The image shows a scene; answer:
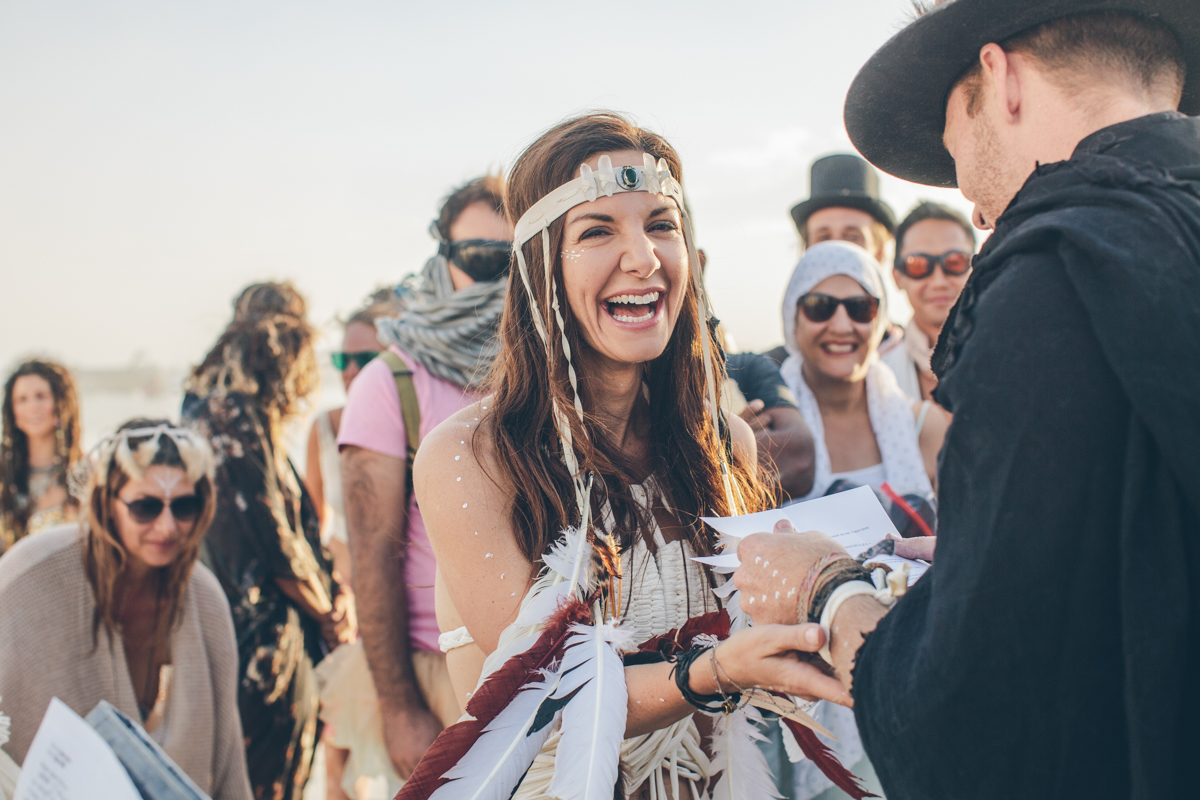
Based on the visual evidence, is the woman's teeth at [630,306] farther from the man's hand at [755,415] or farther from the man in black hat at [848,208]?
the man in black hat at [848,208]

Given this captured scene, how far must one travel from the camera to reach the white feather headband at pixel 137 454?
9.80ft

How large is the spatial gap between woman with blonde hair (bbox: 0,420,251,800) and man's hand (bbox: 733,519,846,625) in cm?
234

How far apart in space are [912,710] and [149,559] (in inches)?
109

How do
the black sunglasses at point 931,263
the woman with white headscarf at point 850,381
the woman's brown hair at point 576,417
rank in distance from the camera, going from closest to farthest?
the woman's brown hair at point 576,417
the woman with white headscarf at point 850,381
the black sunglasses at point 931,263

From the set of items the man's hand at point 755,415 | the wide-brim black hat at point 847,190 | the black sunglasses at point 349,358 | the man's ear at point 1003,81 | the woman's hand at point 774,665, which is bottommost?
the woman's hand at point 774,665

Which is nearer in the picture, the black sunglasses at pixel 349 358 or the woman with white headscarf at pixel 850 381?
the woman with white headscarf at pixel 850 381

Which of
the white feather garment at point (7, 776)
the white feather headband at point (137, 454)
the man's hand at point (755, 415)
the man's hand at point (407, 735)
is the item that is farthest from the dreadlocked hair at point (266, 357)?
the man's hand at point (755, 415)

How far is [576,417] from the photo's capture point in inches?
77.4

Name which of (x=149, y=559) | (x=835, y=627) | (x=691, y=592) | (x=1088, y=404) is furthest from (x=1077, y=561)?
(x=149, y=559)

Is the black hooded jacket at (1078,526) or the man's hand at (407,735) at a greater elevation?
the black hooded jacket at (1078,526)

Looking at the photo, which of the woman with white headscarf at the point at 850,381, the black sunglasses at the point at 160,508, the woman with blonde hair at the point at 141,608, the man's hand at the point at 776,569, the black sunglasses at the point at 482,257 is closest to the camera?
the man's hand at the point at 776,569

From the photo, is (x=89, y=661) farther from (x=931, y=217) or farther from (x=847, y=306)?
(x=931, y=217)

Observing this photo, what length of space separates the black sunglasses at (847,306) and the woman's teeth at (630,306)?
5.41 ft

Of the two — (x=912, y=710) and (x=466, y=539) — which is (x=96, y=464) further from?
(x=912, y=710)
